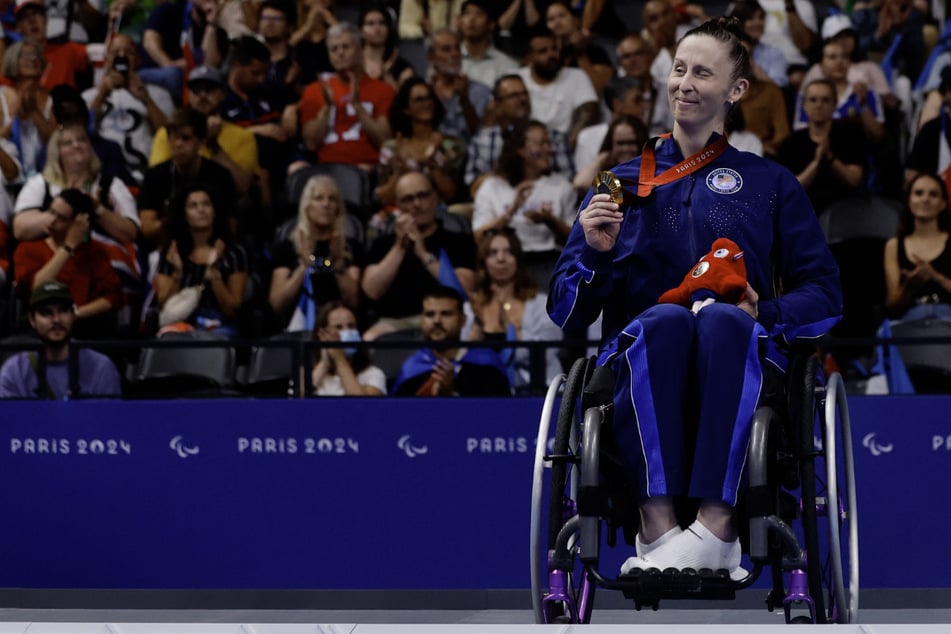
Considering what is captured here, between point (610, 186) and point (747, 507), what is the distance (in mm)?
828

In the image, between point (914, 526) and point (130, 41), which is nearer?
point (914, 526)

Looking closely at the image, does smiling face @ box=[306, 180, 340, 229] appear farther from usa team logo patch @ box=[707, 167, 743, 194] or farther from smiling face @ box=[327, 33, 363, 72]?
usa team logo patch @ box=[707, 167, 743, 194]

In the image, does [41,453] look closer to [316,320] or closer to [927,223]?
[316,320]

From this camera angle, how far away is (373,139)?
8.56 metres

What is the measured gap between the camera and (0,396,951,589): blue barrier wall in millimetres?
6688

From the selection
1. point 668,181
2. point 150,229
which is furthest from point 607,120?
point 668,181

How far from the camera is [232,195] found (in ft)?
27.4

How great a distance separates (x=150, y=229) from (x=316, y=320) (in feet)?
4.27

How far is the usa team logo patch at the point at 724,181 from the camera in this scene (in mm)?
4145

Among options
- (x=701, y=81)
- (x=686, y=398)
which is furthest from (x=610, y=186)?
(x=686, y=398)

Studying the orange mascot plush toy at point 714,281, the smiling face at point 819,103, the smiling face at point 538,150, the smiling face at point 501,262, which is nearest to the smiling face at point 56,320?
the smiling face at point 501,262

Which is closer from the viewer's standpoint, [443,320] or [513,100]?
[443,320]

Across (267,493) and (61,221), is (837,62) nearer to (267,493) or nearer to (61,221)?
(267,493)

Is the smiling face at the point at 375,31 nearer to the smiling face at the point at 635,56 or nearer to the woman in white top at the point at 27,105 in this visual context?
the smiling face at the point at 635,56
